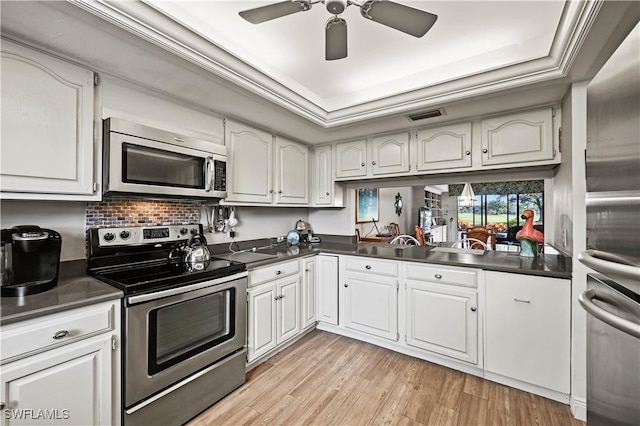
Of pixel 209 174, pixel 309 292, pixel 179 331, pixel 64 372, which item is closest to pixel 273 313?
pixel 309 292

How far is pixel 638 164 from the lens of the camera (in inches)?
26.4

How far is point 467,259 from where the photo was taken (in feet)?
7.70

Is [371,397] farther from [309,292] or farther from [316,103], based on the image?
[316,103]

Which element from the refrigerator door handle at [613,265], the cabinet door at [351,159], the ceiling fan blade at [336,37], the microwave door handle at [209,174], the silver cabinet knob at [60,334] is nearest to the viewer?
the refrigerator door handle at [613,265]

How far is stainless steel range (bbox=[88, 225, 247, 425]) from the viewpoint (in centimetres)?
148

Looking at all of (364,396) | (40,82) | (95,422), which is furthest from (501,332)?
(40,82)

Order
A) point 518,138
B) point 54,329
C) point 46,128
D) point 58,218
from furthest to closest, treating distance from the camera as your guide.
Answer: point 518,138
point 58,218
point 46,128
point 54,329

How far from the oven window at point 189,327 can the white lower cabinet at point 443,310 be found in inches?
57.7

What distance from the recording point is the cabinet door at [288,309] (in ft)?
8.14

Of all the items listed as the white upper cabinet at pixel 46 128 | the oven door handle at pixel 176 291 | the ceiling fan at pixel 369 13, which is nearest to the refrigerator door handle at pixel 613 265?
the ceiling fan at pixel 369 13

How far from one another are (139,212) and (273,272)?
3.58ft

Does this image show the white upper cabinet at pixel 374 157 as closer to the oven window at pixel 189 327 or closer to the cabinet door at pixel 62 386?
the oven window at pixel 189 327

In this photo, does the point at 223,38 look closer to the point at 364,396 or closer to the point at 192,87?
the point at 192,87

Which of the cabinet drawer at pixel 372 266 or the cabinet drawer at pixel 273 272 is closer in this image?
the cabinet drawer at pixel 273 272
